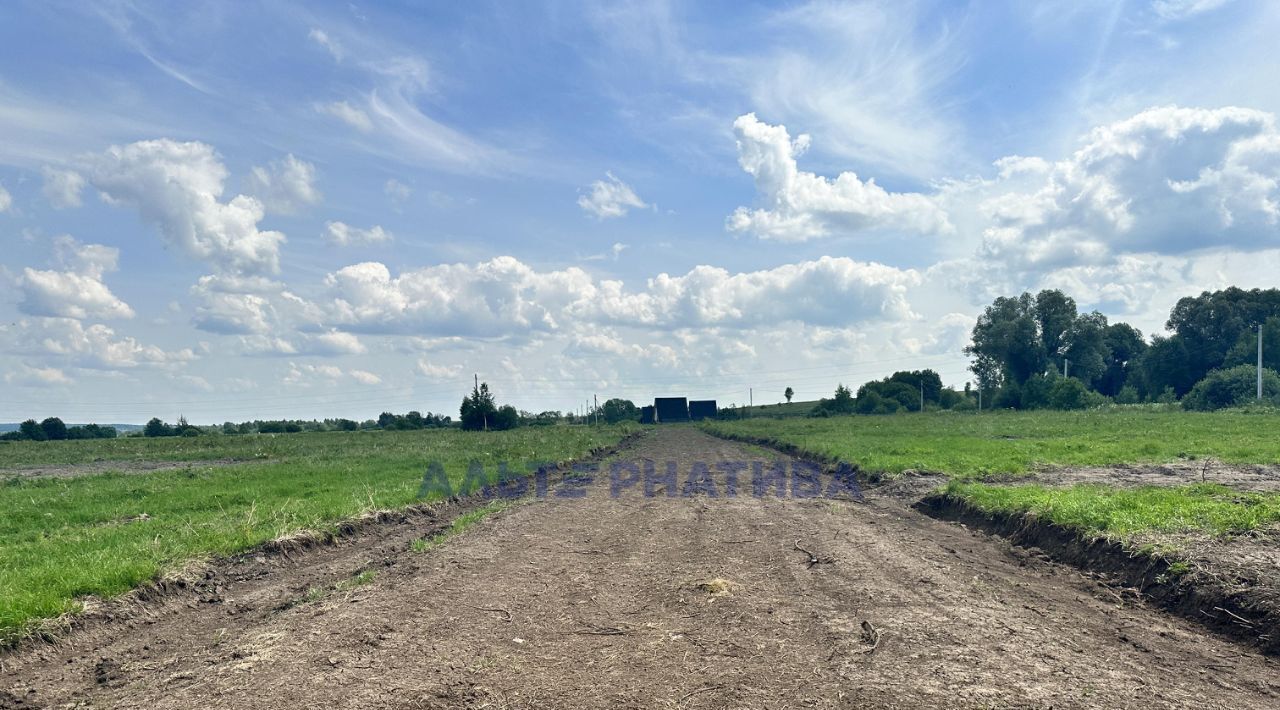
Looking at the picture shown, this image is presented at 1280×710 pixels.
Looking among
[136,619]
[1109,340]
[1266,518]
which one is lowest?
[136,619]

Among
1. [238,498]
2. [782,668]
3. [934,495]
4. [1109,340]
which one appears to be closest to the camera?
[782,668]

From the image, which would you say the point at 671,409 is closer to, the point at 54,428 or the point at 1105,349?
the point at 1105,349

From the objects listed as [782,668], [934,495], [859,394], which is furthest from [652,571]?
[859,394]

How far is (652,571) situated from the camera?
952cm

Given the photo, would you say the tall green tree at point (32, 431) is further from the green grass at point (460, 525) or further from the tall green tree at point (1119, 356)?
the tall green tree at point (1119, 356)

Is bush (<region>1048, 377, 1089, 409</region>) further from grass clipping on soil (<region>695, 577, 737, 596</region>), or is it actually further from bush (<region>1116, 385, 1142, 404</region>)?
grass clipping on soil (<region>695, 577, 737, 596</region>)

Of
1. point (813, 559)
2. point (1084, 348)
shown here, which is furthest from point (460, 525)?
point (1084, 348)

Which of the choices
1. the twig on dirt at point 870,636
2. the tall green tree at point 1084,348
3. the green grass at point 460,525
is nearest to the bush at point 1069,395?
the tall green tree at point 1084,348

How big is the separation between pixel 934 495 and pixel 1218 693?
11.2 m

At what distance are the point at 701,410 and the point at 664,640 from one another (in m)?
119

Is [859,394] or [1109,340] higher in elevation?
[1109,340]

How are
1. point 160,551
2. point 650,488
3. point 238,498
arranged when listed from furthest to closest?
point 650,488 → point 238,498 → point 160,551

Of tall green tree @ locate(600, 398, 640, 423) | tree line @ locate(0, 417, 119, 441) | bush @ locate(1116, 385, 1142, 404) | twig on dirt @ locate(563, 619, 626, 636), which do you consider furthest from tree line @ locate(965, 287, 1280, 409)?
tree line @ locate(0, 417, 119, 441)

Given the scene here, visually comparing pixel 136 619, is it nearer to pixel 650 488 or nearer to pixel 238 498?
pixel 238 498
